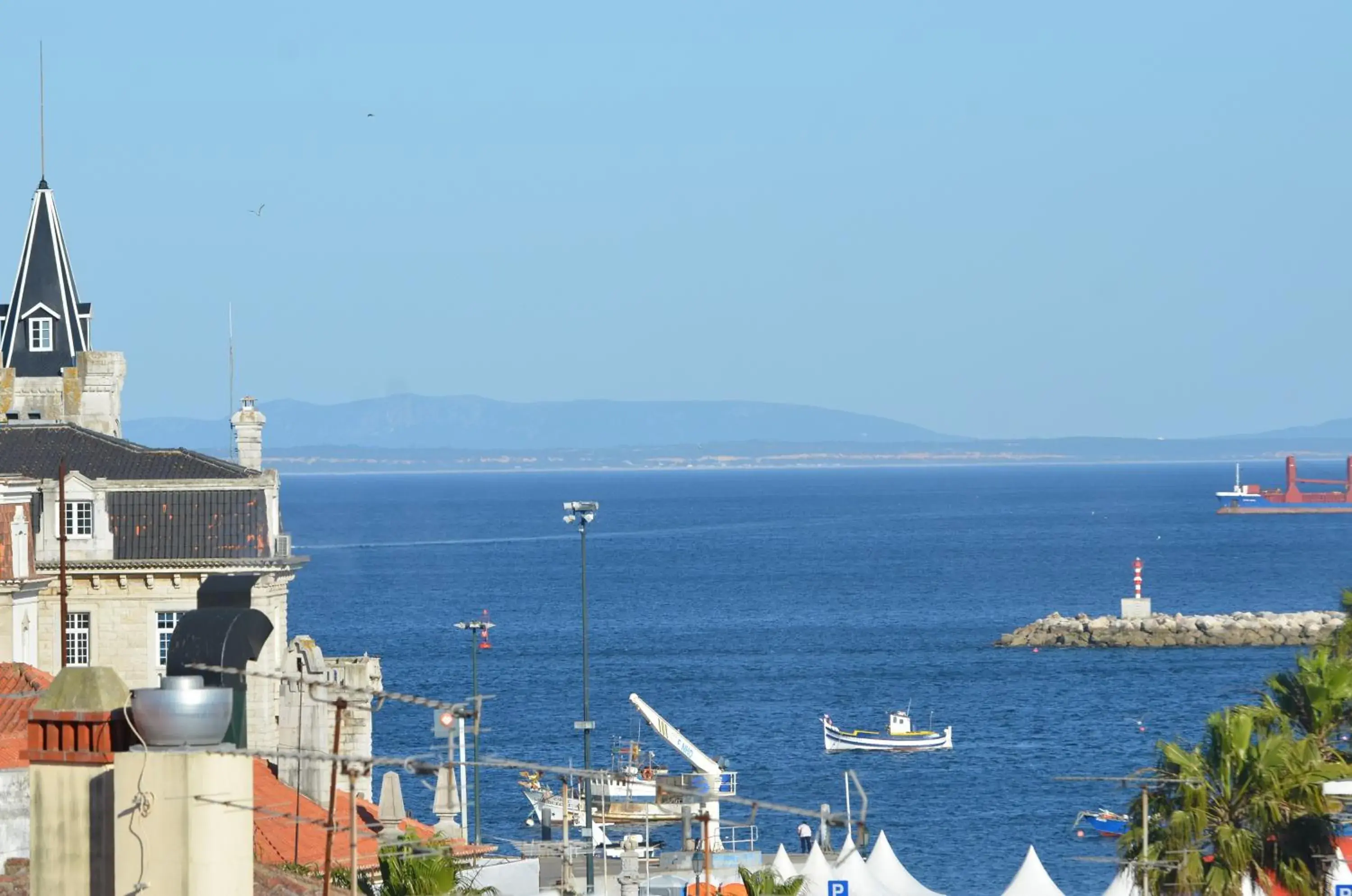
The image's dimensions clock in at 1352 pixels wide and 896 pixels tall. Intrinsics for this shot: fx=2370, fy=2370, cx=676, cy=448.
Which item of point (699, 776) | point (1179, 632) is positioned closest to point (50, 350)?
point (699, 776)

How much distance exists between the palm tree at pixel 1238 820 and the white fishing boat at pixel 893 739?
69570 millimetres

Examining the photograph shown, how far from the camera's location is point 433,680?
12569cm

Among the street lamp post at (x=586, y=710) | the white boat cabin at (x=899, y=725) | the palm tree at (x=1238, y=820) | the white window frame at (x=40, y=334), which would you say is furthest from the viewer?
the white boat cabin at (x=899, y=725)

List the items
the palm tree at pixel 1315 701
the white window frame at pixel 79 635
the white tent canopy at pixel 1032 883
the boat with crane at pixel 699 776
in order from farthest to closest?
the boat with crane at pixel 699 776 → the white window frame at pixel 79 635 → the white tent canopy at pixel 1032 883 → the palm tree at pixel 1315 701

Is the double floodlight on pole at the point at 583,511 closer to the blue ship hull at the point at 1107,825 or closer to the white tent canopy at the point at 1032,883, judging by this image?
the white tent canopy at the point at 1032,883

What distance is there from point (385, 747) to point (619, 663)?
42.5 m

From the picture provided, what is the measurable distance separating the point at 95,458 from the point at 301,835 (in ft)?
88.6

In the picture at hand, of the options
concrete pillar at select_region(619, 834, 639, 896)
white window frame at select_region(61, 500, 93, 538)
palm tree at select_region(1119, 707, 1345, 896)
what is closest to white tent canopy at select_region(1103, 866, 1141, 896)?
palm tree at select_region(1119, 707, 1345, 896)

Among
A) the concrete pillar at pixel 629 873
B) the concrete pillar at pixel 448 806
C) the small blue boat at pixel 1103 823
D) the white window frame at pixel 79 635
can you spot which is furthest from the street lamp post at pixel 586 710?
the small blue boat at pixel 1103 823

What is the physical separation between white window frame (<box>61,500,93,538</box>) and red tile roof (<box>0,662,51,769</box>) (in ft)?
59.8

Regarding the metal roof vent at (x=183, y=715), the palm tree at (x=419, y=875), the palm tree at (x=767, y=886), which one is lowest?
the palm tree at (x=767, y=886)

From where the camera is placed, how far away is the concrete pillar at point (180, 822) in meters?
15.4

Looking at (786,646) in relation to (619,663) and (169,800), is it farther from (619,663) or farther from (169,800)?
(169,800)

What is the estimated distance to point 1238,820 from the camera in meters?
30.6
